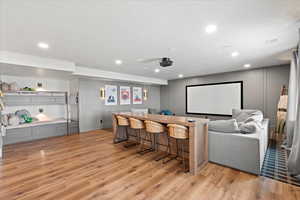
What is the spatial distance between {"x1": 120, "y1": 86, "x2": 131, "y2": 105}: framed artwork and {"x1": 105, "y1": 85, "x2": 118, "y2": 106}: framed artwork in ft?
1.01

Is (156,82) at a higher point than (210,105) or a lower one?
higher

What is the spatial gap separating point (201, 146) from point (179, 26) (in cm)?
235

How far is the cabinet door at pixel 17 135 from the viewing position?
4.28m

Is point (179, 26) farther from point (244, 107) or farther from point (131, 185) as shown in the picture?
point (244, 107)

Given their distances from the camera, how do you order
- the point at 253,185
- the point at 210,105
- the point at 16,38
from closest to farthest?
Answer: the point at 253,185
the point at 16,38
the point at 210,105

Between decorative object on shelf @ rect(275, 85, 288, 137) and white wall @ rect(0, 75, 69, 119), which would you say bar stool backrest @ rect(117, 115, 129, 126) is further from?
decorative object on shelf @ rect(275, 85, 288, 137)

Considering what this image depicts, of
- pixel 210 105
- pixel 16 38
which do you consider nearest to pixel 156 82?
pixel 210 105

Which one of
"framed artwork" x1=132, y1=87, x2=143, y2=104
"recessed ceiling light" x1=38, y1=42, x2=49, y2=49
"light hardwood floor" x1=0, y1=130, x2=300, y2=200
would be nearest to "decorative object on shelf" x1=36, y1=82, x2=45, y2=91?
"light hardwood floor" x1=0, y1=130, x2=300, y2=200

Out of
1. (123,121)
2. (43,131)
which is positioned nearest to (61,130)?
(43,131)

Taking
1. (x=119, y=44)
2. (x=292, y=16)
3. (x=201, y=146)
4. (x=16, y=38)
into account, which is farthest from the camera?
(x=119, y=44)

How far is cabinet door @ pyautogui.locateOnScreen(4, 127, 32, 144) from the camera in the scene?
14.0ft

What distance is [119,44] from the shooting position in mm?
3008

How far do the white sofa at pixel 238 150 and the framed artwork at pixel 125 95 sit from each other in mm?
5309

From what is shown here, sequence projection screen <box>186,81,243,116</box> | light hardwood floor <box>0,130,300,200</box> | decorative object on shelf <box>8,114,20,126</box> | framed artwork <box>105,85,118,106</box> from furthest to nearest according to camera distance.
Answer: framed artwork <box>105,85,118,106</box> → projection screen <box>186,81,243,116</box> → decorative object on shelf <box>8,114,20,126</box> → light hardwood floor <box>0,130,300,200</box>
